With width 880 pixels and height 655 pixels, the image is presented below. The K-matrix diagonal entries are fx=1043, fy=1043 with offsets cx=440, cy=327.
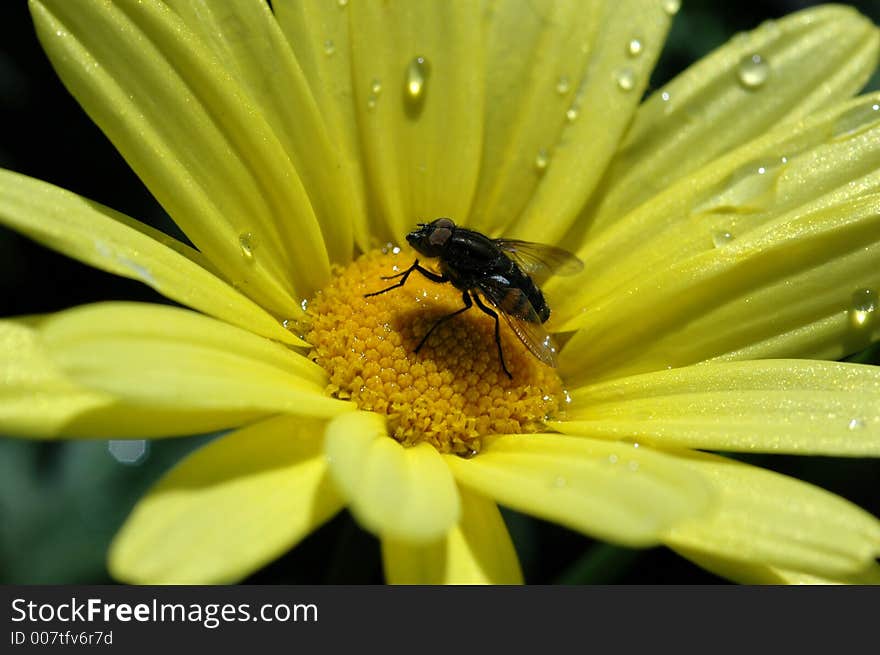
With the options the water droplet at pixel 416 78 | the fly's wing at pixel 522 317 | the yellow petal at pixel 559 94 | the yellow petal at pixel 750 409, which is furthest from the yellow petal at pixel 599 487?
the water droplet at pixel 416 78

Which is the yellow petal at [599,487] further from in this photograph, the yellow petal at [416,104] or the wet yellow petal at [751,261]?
Result: the yellow petal at [416,104]

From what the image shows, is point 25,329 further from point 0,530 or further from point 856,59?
point 856,59

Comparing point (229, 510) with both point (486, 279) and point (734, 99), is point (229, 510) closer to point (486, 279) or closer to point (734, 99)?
point (486, 279)

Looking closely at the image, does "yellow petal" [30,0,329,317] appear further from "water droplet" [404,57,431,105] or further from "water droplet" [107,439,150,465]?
"water droplet" [107,439,150,465]

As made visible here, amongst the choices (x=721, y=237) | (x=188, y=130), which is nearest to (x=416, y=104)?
(x=188, y=130)

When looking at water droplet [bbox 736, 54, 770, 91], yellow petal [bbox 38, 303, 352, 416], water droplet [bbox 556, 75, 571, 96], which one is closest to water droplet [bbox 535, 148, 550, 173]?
water droplet [bbox 556, 75, 571, 96]

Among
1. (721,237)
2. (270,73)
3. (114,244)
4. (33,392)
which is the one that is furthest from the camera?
(721,237)

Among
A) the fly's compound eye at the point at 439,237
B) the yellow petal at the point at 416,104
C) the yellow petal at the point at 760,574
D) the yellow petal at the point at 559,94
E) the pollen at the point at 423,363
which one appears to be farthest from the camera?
the yellow petal at the point at 559,94
